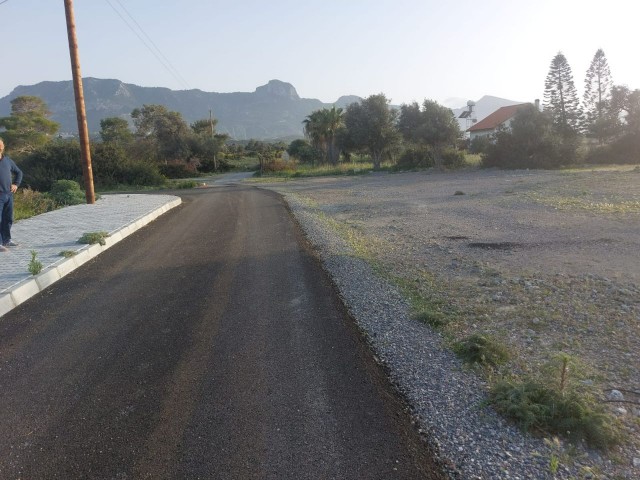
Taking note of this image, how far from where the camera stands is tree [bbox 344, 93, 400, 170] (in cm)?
4538

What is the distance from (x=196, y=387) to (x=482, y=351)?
7.67 ft

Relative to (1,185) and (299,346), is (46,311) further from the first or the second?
(1,185)

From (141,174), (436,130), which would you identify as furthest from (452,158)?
(141,174)

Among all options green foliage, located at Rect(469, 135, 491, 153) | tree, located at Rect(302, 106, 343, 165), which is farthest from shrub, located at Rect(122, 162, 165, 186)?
green foliage, located at Rect(469, 135, 491, 153)

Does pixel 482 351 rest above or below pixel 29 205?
below

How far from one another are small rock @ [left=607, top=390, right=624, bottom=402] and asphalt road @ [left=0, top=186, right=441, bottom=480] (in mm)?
1515

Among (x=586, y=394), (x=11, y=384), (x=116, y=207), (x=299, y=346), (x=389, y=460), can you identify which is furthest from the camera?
(x=116, y=207)

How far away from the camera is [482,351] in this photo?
411 centimetres

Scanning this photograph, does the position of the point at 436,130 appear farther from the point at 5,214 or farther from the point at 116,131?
the point at 116,131

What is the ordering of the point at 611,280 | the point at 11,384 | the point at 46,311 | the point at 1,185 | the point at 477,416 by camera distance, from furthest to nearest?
the point at 1,185 < the point at 611,280 < the point at 46,311 < the point at 11,384 < the point at 477,416

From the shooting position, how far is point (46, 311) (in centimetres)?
584

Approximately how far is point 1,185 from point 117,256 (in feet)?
7.67

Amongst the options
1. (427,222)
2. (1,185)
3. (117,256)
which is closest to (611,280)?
(427,222)

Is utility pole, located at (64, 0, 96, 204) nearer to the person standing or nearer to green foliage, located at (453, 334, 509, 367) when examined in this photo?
the person standing
